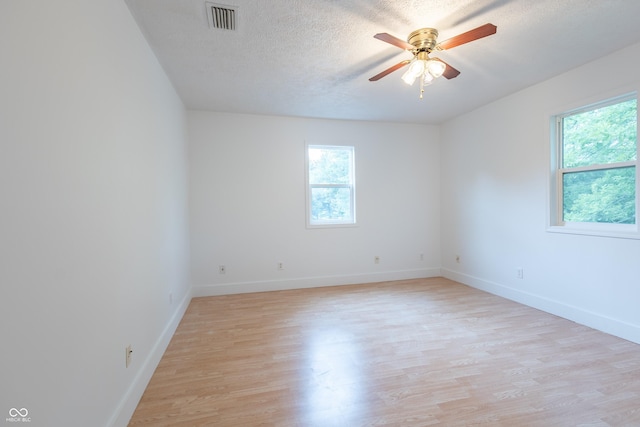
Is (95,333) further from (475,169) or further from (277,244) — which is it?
(475,169)

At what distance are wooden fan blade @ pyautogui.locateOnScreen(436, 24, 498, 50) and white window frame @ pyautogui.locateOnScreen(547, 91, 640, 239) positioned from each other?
5.75 feet

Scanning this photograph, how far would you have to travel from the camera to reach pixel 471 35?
182 centimetres

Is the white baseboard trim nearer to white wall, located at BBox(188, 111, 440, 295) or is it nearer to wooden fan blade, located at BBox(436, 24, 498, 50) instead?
white wall, located at BBox(188, 111, 440, 295)

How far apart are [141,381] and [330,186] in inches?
130

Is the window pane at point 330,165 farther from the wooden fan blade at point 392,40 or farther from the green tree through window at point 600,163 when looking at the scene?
the green tree through window at point 600,163

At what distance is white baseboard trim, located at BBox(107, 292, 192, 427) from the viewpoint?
153cm

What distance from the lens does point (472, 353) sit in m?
2.33

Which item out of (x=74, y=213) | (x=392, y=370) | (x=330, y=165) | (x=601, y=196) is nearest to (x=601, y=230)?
(x=601, y=196)

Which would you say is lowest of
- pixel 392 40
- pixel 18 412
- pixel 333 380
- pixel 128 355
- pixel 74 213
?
pixel 333 380

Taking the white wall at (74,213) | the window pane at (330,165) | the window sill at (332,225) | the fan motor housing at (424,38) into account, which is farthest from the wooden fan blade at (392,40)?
the window sill at (332,225)

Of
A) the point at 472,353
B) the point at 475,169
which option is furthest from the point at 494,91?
the point at 472,353

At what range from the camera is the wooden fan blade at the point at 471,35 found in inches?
67.3

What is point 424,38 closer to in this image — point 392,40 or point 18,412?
point 392,40

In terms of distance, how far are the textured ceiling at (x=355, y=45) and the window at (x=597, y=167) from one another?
1.82ft
